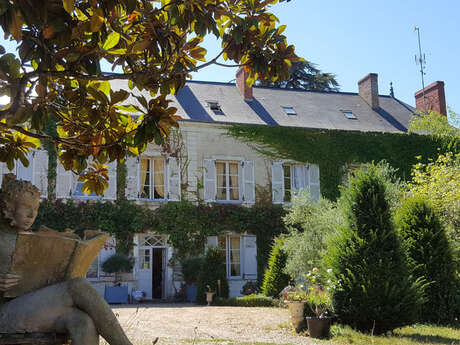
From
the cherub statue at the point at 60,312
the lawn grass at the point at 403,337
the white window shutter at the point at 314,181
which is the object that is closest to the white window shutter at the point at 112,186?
the white window shutter at the point at 314,181

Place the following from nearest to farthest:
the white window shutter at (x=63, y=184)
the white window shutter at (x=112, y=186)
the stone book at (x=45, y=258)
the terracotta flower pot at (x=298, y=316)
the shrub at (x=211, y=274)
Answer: the stone book at (x=45, y=258)
the terracotta flower pot at (x=298, y=316)
the shrub at (x=211, y=274)
the white window shutter at (x=63, y=184)
the white window shutter at (x=112, y=186)

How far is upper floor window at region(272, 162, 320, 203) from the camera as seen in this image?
16992 millimetres

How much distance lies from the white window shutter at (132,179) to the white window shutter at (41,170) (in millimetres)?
2314

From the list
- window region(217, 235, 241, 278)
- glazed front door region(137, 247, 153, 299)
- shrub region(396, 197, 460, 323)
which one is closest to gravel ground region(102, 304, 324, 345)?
shrub region(396, 197, 460, 323)

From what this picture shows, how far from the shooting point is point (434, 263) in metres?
8.38

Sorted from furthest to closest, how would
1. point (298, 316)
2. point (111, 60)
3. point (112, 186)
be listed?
point (112, 186) < point (298, 316) < point (111, 60)

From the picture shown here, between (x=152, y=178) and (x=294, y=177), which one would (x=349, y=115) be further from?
(x=152, y=178)

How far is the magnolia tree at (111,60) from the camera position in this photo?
2.57m

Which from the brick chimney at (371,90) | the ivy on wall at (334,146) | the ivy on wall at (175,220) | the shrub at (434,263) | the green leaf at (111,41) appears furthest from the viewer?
the brick chimney at (371,90)

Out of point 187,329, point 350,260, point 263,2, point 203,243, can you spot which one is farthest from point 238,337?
point 203,243

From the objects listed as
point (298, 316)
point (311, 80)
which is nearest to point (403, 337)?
point (298, 316)

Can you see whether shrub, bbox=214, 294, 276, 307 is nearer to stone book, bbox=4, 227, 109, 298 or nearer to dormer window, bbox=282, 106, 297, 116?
dormer window, bbox=282, 106, 297, 116

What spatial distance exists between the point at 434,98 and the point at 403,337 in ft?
56.8

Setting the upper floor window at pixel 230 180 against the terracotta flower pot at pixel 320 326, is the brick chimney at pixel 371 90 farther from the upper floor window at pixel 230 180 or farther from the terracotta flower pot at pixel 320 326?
the terracotta flower pot at pixel 320 326
